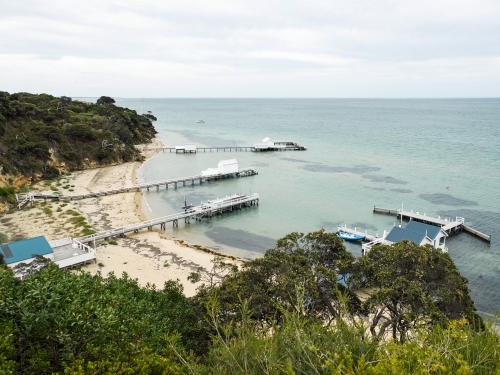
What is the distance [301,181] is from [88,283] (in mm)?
40061

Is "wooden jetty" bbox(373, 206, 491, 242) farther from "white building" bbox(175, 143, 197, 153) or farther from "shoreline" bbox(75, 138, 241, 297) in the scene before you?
"white building" bbox(175, 143, 197, 153)

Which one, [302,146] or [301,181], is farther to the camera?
[302,146]

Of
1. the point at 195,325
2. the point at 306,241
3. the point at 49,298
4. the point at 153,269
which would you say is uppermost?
the point at 49,298

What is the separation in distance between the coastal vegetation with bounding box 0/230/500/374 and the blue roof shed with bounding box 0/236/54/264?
1201 cm

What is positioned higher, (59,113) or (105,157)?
(59,113)

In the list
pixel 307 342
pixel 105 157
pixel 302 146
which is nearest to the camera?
pixel 307 342

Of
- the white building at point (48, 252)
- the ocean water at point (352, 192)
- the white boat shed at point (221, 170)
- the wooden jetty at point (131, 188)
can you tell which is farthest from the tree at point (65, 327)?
the white boat shed at point (221, 170)

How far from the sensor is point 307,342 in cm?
647

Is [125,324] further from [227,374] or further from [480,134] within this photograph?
[480,134]

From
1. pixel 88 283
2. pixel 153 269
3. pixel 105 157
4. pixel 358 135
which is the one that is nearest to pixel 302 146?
pixel 358 135

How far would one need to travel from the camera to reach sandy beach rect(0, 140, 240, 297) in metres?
23.3

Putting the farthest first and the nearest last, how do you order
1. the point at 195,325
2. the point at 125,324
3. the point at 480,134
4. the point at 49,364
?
the point at 480,134
the point at 195,325
the point at 125,324
the point at 49,364

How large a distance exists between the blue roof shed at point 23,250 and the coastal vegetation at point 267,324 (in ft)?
39.4

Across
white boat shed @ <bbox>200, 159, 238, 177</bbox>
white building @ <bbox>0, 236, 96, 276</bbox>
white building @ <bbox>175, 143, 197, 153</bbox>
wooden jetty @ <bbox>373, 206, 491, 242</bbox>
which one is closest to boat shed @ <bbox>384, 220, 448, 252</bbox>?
wooden jetty @ <bbox>373, 206, 491, 242</bbox>
